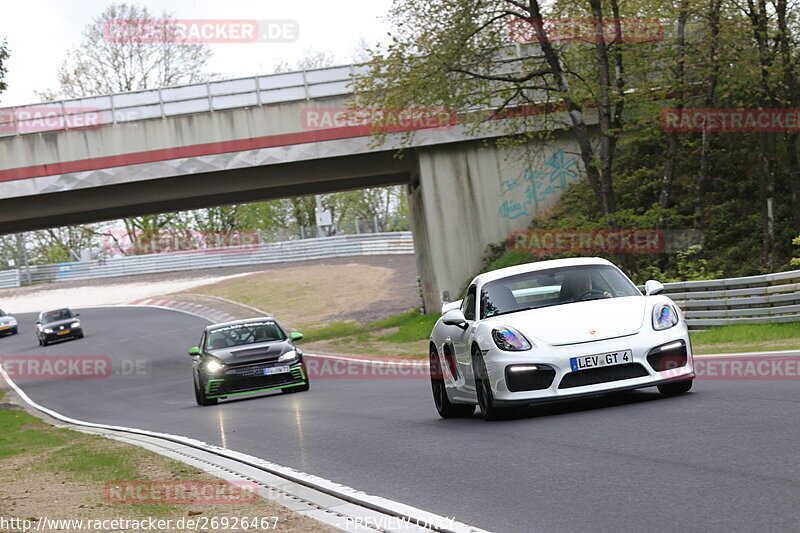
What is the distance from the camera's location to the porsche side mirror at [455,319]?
11.0 m

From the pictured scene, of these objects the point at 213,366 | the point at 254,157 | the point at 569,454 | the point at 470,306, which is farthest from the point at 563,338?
the point at 254,157

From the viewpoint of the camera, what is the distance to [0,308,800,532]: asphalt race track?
5.99 m

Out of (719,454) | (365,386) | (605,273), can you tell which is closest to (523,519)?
(719,454)

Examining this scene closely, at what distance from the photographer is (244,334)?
20625mm

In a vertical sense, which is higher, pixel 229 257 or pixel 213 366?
pixel 213 366

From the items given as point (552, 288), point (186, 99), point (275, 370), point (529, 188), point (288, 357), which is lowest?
point (275, 370)

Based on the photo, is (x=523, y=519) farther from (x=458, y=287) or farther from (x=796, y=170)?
(x=458, y=287)

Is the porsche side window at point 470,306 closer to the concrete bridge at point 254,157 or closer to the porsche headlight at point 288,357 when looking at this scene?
the porsche headlight at point 288,357

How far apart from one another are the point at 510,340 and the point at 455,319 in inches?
37.2

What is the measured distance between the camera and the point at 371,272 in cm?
6600

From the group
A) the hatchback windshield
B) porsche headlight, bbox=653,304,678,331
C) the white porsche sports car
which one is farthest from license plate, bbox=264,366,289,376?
the hatchback windshield

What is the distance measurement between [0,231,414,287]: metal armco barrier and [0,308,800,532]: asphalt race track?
60.6 metres

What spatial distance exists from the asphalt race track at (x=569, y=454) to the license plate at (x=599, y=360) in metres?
0.48

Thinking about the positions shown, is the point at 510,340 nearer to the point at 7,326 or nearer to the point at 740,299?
the point at 740,299
